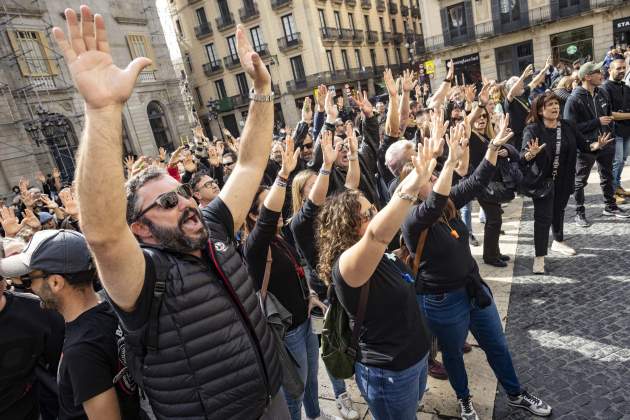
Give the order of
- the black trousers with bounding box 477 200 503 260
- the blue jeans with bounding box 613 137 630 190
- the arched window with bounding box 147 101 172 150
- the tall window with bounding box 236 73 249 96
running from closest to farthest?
the black trousers with bounding box 477 200 503 260
the blue jeans with bounding box 613 137 630 190
the arched window with bounding box 147 101 172 150
the tall window with bounding box 236 73 249 96

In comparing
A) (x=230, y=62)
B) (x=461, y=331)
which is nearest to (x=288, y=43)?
(x=230, y=62)

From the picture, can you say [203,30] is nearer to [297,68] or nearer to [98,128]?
[297,68]

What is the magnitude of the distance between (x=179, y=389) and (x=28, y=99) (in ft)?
69.6

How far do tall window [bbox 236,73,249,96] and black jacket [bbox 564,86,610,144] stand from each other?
32194mm

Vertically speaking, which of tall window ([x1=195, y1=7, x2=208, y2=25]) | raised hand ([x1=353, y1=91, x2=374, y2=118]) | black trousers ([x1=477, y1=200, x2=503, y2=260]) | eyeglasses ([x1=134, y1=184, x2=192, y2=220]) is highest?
tall window ([x1=195, y1=7, x2=208, y2=25])

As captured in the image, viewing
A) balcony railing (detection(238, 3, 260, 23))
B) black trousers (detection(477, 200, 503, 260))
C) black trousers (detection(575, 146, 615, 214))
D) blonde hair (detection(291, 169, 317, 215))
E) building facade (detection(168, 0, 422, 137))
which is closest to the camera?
blonde hair (detection(291, 169, 317, 215))

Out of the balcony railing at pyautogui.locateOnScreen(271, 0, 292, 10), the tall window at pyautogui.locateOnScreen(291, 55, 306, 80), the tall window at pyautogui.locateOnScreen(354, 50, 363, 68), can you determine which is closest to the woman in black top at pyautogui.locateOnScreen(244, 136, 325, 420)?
the tall window at pyautogui.locateOnScreen(291, 55, 306, 80)

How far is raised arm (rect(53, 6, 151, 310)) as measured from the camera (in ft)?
3.54

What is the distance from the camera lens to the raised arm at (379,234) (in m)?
1.73

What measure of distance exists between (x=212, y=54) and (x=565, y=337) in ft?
124

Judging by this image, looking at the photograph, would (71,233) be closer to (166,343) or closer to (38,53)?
(166,343)

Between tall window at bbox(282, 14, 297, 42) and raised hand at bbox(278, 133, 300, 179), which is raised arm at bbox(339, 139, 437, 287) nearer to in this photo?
raised hand at bbox(278, 133, 300, 179)

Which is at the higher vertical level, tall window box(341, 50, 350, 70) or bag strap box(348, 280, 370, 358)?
tall window box(341, 50, 350, 70)

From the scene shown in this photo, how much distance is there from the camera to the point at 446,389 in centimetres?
306
